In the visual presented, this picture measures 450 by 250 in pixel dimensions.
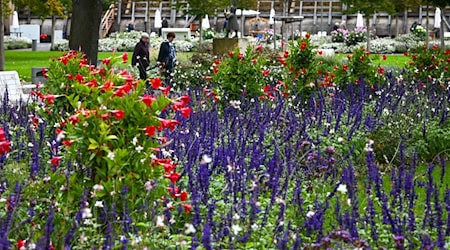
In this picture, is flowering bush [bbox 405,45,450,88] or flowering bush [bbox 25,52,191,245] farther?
flowering bush [bbox 405,45,450,88]

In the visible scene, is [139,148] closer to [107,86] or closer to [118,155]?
[118,155]

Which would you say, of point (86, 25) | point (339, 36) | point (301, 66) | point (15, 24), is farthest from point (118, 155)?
point (15, 24)

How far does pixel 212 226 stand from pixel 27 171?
232 centimetres

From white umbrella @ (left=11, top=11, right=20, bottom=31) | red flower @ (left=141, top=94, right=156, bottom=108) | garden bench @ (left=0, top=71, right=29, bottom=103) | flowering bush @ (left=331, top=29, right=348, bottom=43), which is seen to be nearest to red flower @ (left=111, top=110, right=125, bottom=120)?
red flower @ (left=141, top=94, right=156, bottom=108)

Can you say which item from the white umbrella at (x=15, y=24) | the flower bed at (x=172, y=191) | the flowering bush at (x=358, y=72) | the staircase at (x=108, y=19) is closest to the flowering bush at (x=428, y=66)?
the flowering bush at (x=358, y=72)

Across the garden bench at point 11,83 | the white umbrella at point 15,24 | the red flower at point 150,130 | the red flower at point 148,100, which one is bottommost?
the white umbrella at point 15,24

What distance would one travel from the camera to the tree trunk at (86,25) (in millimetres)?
15984

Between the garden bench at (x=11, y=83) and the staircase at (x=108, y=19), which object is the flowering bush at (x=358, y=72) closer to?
the garden bench at (x=11, y=83)

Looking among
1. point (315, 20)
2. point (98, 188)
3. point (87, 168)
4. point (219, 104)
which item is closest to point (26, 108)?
point (219, 104)

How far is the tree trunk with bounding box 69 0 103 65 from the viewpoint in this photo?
16.0 m

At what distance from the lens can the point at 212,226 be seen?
465 cm

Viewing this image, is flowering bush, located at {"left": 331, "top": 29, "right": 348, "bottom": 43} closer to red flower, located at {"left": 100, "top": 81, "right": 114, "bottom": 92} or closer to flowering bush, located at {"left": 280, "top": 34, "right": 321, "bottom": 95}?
flowering bush, located at {"left": 280, "top": 34, "right": 321, "bottom": 95}

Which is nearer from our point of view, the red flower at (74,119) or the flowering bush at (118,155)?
the flowering bush at (118,155)

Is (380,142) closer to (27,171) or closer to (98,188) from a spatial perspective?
(27,171)
